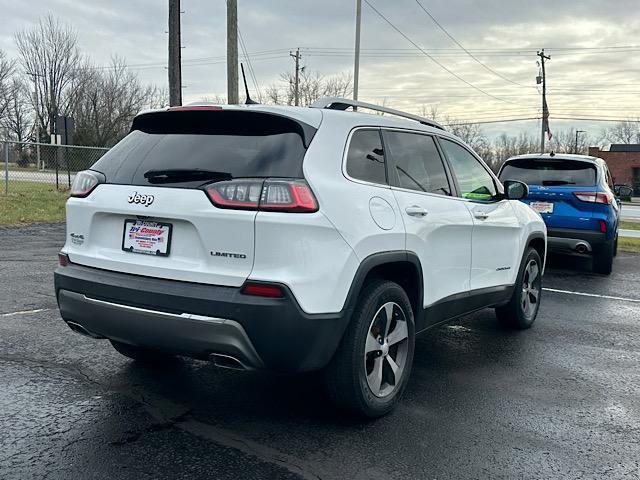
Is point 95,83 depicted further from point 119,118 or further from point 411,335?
point 411,335

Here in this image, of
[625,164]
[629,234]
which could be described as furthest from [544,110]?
[629,234]

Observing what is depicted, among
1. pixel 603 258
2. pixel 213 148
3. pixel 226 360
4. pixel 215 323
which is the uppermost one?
pixel 213 148

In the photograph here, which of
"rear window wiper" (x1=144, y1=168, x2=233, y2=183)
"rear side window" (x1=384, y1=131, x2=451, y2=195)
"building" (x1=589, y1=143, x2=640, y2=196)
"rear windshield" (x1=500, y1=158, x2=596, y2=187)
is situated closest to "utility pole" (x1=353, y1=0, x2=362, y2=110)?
"rear windshield" (x1=500, y1=158, x2=596, y2=187)

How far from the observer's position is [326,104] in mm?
3850

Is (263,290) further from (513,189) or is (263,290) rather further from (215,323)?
(513,189)

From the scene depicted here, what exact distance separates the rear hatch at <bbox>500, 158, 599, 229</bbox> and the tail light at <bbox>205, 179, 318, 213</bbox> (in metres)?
6.46

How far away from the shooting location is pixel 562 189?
8.84m

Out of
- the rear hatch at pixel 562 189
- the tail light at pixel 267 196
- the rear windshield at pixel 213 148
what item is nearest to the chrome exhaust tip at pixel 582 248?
the rear hatch at pixel 562 189

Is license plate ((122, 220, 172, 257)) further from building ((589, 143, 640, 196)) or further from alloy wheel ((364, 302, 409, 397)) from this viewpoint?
building ((589, 143, 640, 196))

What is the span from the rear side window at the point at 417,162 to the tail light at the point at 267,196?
97 centimetres

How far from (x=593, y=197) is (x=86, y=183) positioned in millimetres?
7358

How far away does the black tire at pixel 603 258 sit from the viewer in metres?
9.02

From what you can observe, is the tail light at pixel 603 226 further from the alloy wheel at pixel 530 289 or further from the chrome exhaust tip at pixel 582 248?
the alloy wheel at pixel 530 289

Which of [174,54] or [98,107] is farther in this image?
[98,107]
